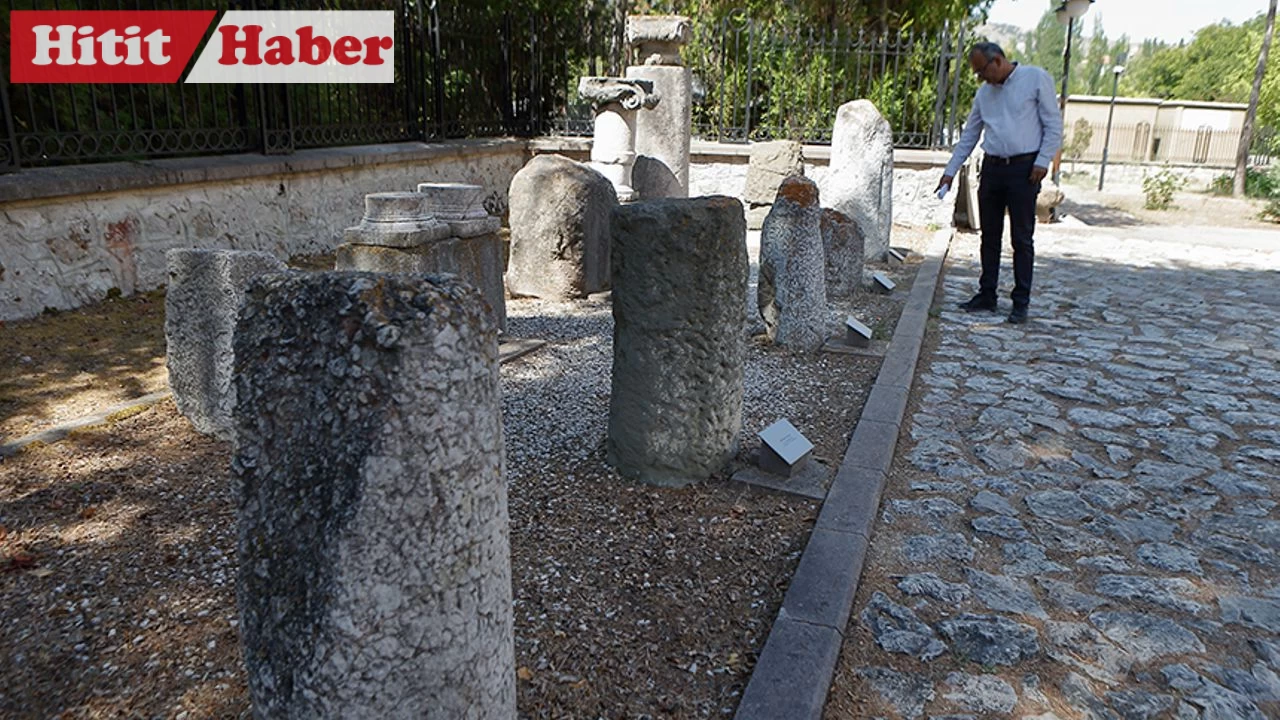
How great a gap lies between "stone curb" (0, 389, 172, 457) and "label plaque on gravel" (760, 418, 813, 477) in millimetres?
3121

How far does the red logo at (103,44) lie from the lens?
630cm

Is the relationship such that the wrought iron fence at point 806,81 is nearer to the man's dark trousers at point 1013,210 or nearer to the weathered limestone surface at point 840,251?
the weathered limestone surface at point 840,251

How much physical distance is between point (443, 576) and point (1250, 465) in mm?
3934

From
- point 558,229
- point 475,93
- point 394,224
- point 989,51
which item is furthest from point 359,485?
point 475,93

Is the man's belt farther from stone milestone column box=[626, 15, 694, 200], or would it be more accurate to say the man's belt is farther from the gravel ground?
stone milestone column box=[626, 15, 694, 200]

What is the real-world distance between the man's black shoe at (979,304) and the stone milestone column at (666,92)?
3.76 m

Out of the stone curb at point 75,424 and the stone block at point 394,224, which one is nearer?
the stone curb at point 75,424

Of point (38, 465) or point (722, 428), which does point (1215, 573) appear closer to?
point (722, 428)

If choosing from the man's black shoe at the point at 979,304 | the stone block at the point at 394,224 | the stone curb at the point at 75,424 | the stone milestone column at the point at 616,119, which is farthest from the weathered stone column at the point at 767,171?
the stone curb at the point at 75,424

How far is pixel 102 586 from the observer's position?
9.14 ft

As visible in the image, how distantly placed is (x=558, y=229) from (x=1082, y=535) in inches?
178

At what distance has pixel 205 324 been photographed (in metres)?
3.94

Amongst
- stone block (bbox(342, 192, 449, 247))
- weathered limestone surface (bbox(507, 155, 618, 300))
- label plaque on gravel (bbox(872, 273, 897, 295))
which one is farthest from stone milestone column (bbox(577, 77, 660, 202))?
stone block (bbox(342, 192, 449, 247))

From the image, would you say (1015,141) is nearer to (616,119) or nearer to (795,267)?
(795,267)
